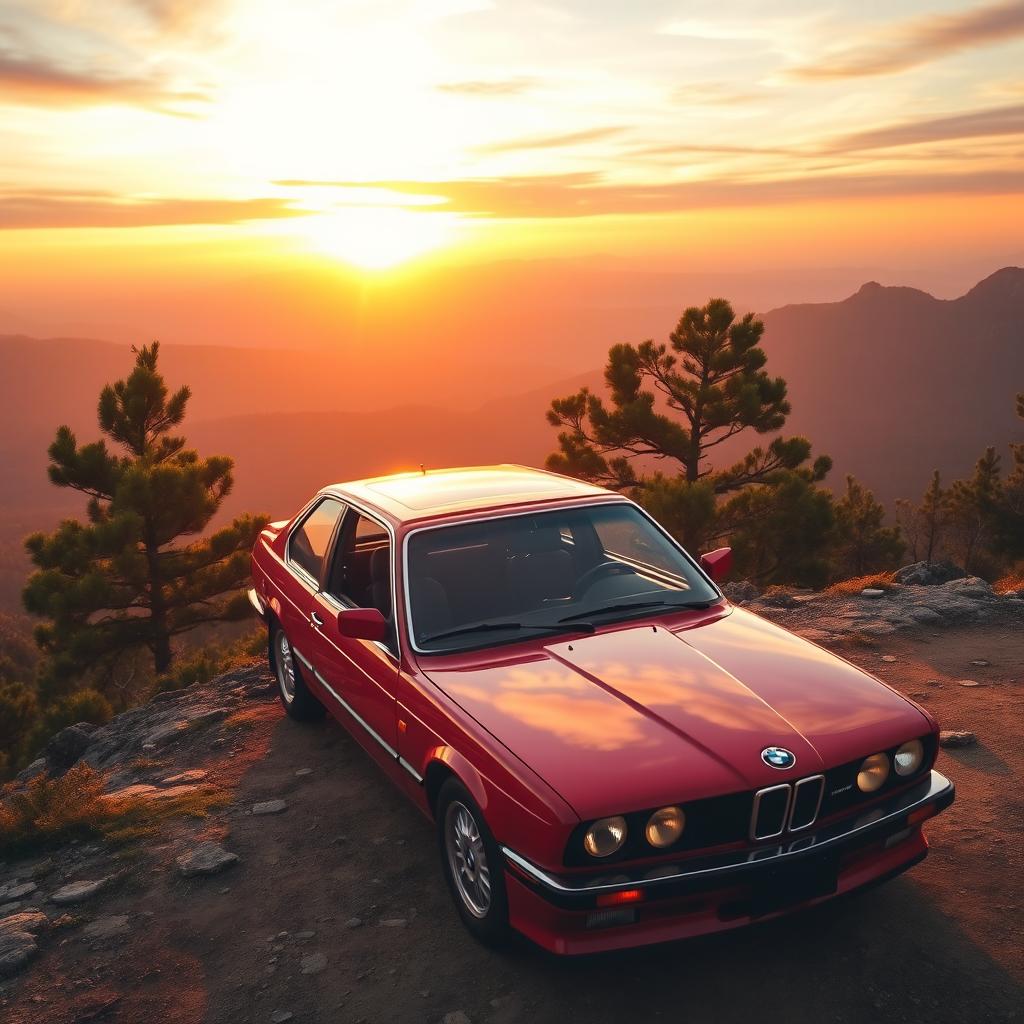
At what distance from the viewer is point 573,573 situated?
4.64m

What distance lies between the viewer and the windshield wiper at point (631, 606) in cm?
434

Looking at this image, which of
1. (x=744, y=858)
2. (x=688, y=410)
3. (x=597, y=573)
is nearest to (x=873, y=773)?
(x=744, y=858)

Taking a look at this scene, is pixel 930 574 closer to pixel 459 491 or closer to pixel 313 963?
pixel 459 491

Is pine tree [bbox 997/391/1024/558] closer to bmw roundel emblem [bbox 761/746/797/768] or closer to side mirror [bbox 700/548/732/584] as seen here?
side mirror [bbox 700/548/732/584]

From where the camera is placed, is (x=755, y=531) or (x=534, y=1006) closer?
(x=534, y=1006)

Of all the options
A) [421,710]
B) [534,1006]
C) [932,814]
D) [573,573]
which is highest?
[573,573]

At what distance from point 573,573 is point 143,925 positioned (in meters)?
2.56

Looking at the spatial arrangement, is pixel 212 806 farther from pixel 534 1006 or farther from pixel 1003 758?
pixel 1003 758

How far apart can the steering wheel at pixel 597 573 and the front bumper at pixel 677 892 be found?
157 cm

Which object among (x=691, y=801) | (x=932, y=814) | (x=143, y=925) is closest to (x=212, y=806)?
(x=143, y=925)

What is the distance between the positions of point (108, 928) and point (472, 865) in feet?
5.95

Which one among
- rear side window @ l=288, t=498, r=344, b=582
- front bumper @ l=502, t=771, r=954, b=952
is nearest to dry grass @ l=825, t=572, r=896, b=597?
rear side window @ l=288, t=498, r=344, b=582

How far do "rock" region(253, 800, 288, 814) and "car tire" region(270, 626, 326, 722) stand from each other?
98cm

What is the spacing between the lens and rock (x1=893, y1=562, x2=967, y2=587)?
932cm
